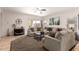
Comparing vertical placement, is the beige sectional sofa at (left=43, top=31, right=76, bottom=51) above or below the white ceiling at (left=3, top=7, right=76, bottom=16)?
below

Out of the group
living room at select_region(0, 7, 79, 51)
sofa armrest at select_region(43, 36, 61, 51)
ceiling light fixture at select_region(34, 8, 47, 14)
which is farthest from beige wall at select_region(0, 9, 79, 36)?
sofa armrest at select_region(43, 36, 61, 51)

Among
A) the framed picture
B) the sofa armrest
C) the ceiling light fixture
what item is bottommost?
the sofa armrest

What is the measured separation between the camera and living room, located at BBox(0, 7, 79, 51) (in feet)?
5.27

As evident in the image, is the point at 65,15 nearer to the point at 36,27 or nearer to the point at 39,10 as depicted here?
the point at 39,10

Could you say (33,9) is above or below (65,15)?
above

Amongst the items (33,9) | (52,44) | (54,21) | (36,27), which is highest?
(33,9)

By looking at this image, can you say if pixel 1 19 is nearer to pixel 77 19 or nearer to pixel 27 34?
pixel 27 34

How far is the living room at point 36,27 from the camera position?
1.61 metres

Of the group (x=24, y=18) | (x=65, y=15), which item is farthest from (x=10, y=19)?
(x=65, y=15)

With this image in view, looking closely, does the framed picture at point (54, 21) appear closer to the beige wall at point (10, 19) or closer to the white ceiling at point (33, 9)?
the white ceiling at point (33, 9)

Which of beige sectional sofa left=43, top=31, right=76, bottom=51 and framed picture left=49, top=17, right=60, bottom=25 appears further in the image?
framed picture left=49, top=17, right=60, bottom=25

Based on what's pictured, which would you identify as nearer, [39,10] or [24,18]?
[39,10]

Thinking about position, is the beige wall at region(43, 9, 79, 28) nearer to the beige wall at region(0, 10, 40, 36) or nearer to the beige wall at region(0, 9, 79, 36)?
the beige wall at region(0, 9, 79, 36)

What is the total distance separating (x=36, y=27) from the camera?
5.73 ft
